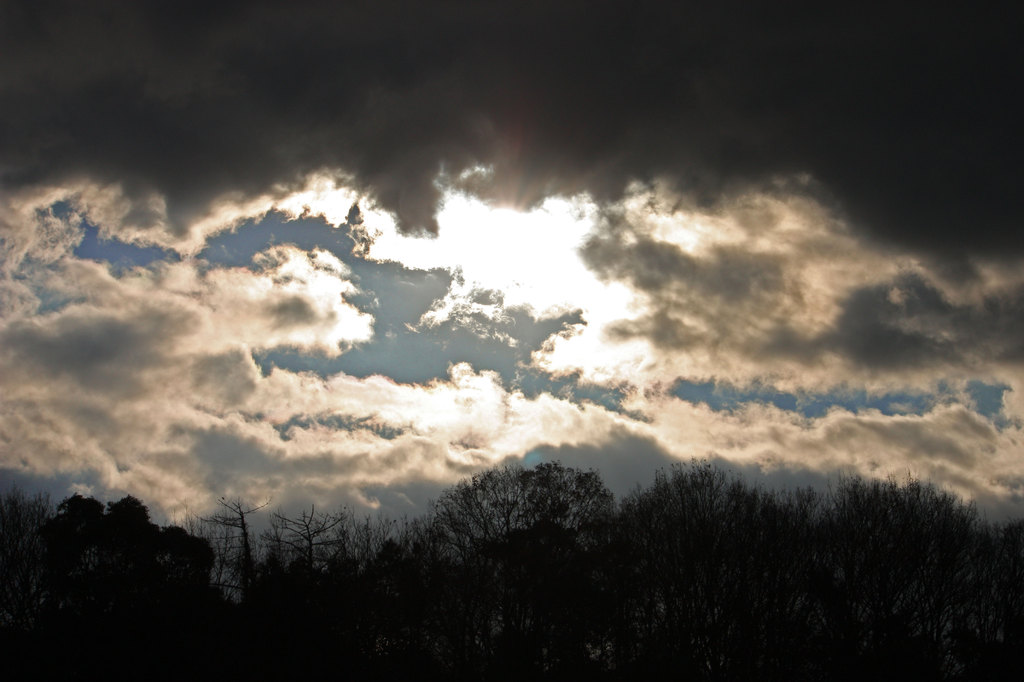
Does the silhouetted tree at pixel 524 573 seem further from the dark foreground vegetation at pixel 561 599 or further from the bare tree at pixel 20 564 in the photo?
the bare tree at pixel 20 564

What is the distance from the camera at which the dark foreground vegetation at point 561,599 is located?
132ft

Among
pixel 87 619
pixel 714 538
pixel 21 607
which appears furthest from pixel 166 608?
pixel 714 538

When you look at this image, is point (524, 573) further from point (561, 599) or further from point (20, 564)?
point (20, 564)

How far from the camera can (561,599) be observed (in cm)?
4728

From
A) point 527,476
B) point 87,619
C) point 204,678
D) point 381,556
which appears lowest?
point 204,678

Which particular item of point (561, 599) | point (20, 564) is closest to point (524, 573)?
point (561, 599)

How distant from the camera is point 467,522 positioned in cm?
5512

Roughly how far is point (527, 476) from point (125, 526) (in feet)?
85.1

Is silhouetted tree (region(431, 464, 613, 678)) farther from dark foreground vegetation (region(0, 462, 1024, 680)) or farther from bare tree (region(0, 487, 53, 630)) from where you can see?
bare tree (region(0, 487, 53, 630))

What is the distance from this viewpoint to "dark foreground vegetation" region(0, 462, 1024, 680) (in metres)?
40.1

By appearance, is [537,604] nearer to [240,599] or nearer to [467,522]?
[467,522]

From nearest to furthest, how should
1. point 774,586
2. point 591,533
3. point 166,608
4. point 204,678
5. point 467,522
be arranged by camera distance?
point 204,678 → point 166,608 → point 774,586 → point 591,533 → point 467,522

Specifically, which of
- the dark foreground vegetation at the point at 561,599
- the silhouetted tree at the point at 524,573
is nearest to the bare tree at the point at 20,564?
the dark foreground vegetation at the point at 561,599

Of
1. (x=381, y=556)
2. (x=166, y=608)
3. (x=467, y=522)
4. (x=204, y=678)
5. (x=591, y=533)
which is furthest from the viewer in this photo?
(x=467, y=522)
